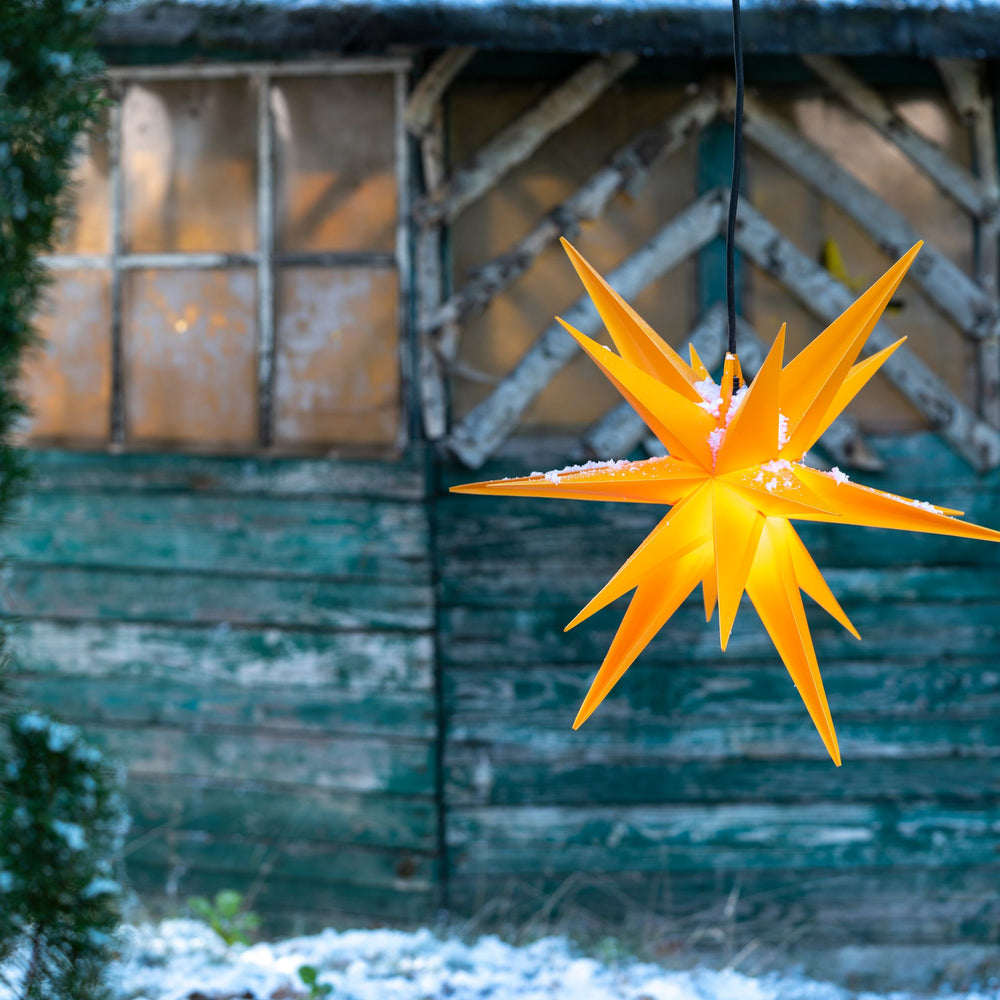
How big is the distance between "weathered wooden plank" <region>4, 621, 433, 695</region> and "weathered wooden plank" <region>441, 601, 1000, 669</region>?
6.8 inches

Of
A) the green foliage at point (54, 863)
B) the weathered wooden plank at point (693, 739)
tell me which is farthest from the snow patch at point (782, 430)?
the weathered wooden plank at point (693, 739)

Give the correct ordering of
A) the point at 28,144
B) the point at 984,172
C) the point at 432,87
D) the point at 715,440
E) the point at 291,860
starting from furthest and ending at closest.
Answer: the point at 291,860 → the point at 984,172 → the point at 432,87 → the point at 28,144 → the point at 715,440

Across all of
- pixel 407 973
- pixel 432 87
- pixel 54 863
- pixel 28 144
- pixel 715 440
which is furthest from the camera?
pixel 432 87

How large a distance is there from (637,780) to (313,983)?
114cm

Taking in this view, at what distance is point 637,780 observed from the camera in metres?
2.84

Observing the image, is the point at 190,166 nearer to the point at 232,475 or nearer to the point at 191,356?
the point at 191,356

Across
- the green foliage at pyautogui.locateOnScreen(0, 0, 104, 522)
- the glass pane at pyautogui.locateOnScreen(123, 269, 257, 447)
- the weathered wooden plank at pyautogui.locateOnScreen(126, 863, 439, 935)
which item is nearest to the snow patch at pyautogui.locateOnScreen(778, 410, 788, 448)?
the green foliage at pyautogui.locateOnScreen(0, 0, 104, 522)

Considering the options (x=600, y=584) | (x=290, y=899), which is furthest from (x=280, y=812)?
(x=600, y=584)

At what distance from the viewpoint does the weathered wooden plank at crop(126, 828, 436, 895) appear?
9.31ft

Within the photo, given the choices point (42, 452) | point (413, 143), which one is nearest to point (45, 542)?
point (42, 452)

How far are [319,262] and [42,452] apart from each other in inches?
46.0

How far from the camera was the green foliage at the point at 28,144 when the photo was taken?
1556 millimetres

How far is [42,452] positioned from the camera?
9.83ft

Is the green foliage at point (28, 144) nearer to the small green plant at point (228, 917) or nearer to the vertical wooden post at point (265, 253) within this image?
the vertical wooden post at point (265, 253)
